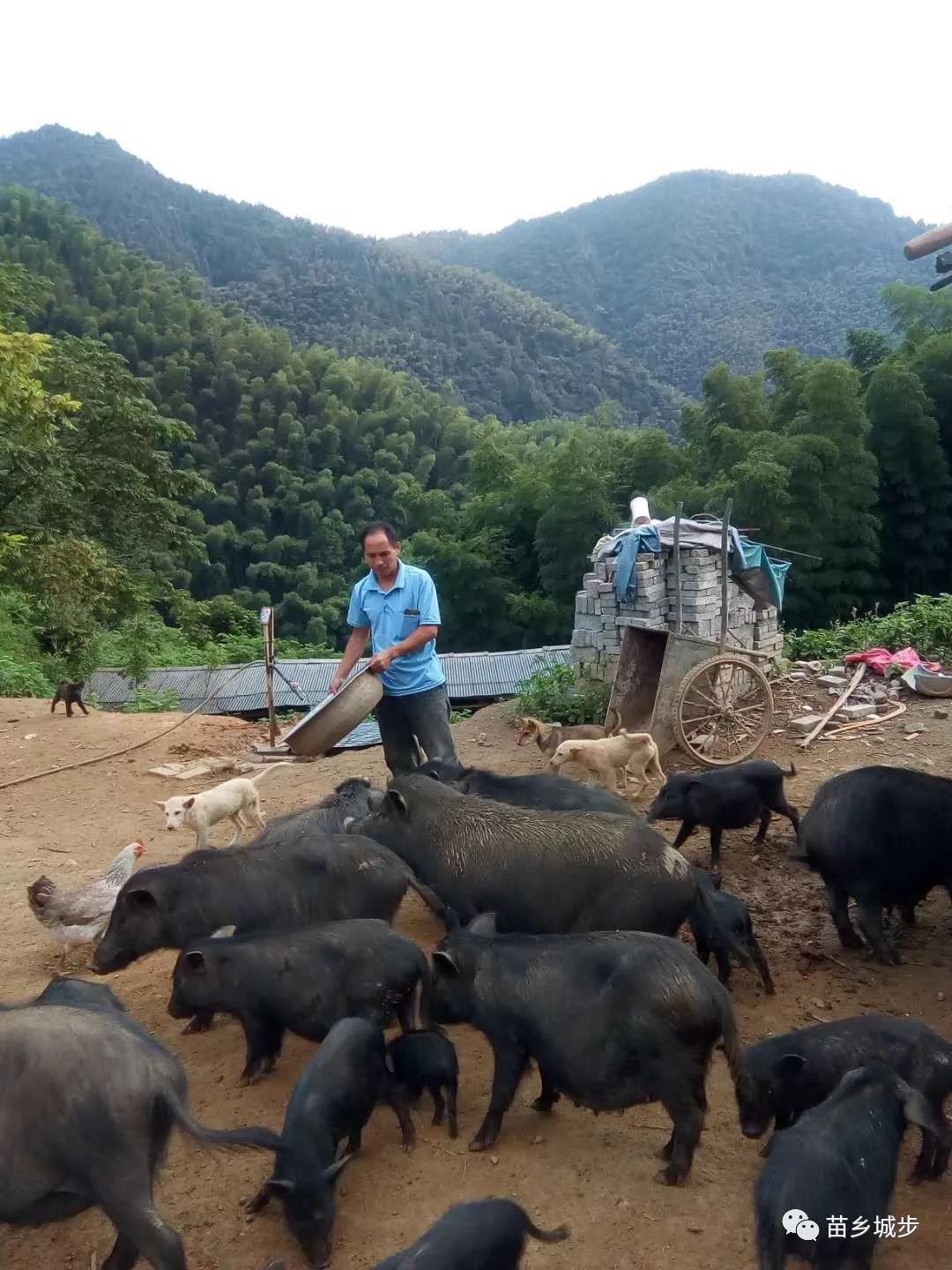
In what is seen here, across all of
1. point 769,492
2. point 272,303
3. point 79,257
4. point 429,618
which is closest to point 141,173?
point 272,303

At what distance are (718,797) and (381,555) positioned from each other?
2718mm

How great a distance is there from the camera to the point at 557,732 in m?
9.77

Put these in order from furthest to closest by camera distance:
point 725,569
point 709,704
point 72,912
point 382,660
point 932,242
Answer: point 725,569 → point 709,704 → point 382,660 → point 932,242 → point 72,912

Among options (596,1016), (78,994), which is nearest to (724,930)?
(596,1016)

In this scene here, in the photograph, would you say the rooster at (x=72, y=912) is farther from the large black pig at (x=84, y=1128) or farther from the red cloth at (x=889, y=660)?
the red cloth at (x=889, y=660)

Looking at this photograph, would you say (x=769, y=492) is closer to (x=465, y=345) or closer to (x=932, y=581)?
(x=932, y=581)

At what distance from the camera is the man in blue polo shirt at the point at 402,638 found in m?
6.25

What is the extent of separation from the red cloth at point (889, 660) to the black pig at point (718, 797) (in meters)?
5.09

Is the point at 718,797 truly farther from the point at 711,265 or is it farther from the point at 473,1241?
the point at 711,265

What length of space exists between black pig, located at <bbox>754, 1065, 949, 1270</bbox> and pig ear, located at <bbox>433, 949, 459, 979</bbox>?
1368mm

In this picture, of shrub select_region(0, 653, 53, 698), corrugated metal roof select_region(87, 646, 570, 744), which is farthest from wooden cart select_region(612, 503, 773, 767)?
shrub select_region(0, 653, 53, 698)

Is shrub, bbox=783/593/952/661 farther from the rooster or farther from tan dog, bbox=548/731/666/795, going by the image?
the rooster

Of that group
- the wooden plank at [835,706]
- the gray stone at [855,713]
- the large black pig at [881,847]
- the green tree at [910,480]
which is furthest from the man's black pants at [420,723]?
the green tree at [910,480]

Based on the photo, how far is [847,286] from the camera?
100 meters
